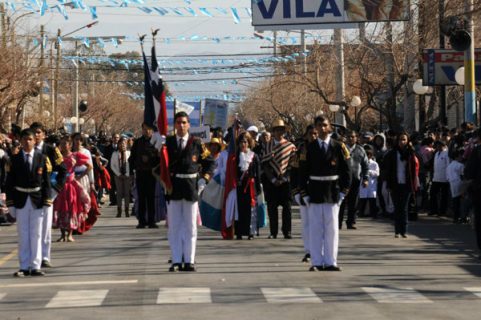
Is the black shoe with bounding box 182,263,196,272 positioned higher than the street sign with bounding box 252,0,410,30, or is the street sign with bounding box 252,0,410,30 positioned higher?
the street sign with bounding box 252,0,410,30

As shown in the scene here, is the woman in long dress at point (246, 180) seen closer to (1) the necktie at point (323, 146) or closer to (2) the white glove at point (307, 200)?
(2) the white glove at point (307, 200)

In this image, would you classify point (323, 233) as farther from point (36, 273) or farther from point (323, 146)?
point (36, 273)

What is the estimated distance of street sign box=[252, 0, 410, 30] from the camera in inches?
1633

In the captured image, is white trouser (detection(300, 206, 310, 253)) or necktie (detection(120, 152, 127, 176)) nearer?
white trouser (detection(300, 206, 310, 253))

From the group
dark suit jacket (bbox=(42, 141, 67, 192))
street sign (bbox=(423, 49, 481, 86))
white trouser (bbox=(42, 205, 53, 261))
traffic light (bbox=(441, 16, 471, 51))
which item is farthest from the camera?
street sign (bbox=(423, 49, 481, 86))

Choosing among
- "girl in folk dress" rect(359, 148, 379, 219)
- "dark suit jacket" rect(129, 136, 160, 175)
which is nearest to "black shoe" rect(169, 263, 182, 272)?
"dark suit jacket" rect(129, 136, 160, 175)

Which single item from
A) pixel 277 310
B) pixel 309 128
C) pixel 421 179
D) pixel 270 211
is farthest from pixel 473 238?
pixel 277 310

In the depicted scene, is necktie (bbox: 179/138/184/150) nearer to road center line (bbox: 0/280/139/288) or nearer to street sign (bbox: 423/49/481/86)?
road center line (bbox: 0/280/139/288)

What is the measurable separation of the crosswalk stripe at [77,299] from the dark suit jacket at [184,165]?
7.85 feet

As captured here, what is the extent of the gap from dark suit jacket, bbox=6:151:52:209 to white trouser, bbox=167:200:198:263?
1497mm

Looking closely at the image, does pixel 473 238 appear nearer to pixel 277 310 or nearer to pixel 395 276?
pixel 395 276

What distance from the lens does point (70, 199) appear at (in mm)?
21188

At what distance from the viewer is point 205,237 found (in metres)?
21.5

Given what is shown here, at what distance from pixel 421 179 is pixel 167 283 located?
14.4 meters
